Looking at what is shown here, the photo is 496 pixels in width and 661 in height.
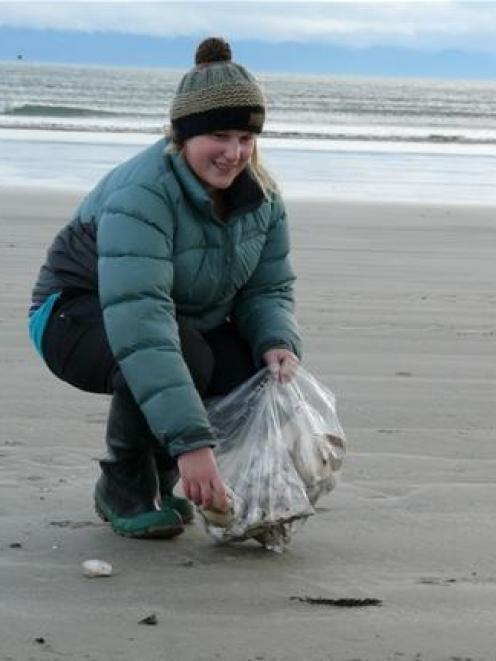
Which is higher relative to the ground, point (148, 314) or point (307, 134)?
point (148, 314)

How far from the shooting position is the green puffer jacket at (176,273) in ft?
9.61

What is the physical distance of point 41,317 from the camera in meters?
3.35

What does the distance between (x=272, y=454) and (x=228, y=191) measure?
646mm

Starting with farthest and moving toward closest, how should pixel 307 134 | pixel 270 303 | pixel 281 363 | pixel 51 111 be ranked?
pixel 51 111
pixel 307 134
pixel 270 303
pixel 281 363

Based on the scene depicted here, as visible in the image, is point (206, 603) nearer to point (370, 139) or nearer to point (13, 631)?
point (13, 631)

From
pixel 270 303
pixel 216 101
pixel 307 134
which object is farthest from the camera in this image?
pixel 307 134

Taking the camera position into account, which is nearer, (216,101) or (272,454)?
(216,101)

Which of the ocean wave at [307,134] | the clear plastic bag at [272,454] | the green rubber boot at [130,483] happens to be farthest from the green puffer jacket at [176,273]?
the ocean wave at [307,134]

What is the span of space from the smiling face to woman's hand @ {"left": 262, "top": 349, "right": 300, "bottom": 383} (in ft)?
1.44

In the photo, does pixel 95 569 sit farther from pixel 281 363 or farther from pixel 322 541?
pixel 281 363

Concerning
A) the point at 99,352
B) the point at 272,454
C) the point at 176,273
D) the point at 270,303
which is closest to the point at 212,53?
the point at 176,273

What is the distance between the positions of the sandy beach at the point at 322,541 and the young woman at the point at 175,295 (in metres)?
0.20

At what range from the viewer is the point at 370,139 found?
85.9ft

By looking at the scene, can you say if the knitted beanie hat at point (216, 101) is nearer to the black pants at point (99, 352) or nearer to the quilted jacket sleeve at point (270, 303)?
Result: the quilted jacket sleeve at point (270, 303)
